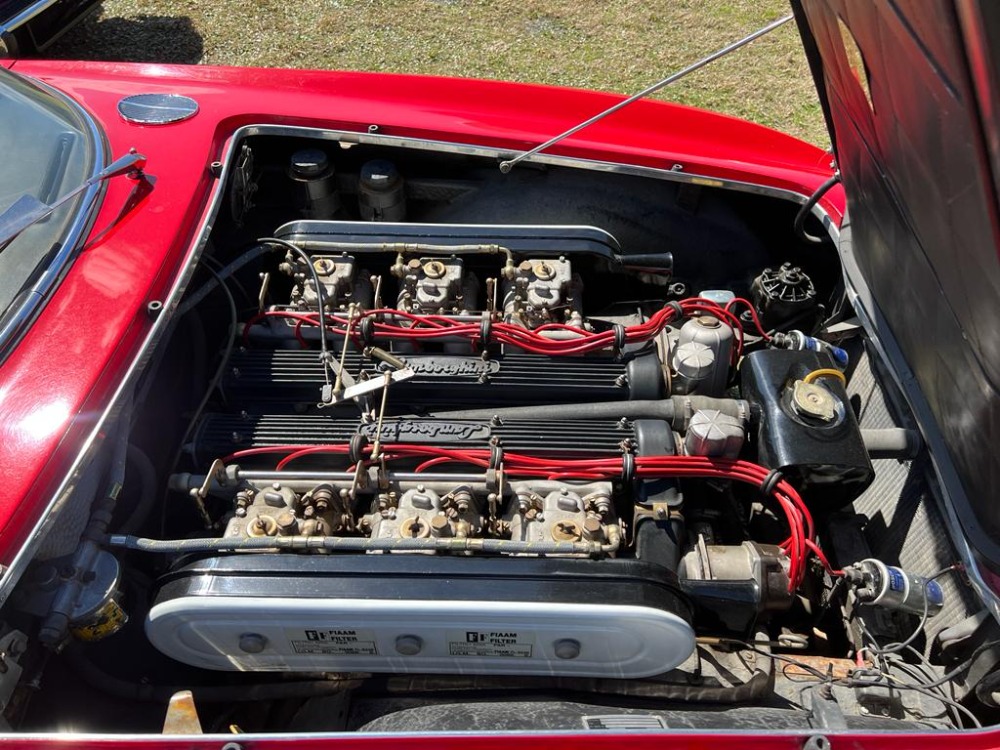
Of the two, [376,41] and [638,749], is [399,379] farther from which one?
[376,41]

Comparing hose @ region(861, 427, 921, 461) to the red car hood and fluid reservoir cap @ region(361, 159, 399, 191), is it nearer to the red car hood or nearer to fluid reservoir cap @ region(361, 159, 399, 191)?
the red car hood

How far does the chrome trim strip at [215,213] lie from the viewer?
1432 millimetres

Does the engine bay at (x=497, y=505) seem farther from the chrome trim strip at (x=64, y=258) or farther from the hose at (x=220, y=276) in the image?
the chrome trim strip at (x=64, y=258)

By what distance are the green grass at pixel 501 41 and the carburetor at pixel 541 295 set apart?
3.26 m

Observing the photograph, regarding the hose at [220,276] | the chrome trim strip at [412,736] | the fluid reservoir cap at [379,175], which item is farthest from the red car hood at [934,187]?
the hose at [220,276]

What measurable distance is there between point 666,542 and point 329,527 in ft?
2.67

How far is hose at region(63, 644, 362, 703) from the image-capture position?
1763mm

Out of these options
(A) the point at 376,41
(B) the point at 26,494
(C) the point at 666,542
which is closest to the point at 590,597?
(C) the point at 666,542

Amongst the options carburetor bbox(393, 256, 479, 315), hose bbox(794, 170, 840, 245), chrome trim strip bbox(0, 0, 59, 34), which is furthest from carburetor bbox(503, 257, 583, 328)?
chrome trim strip bbox(0, 0, 59, 34)

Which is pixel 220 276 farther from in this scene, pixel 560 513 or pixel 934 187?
pixel 934 187

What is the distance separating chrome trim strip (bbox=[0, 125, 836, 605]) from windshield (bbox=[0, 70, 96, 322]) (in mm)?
297

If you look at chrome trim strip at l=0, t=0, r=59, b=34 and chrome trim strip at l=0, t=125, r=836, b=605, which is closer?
chrome trim strip at l=0, t=125, r=836, b=605

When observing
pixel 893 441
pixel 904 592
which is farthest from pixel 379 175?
pixel 904 592

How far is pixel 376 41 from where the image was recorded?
219 inches
